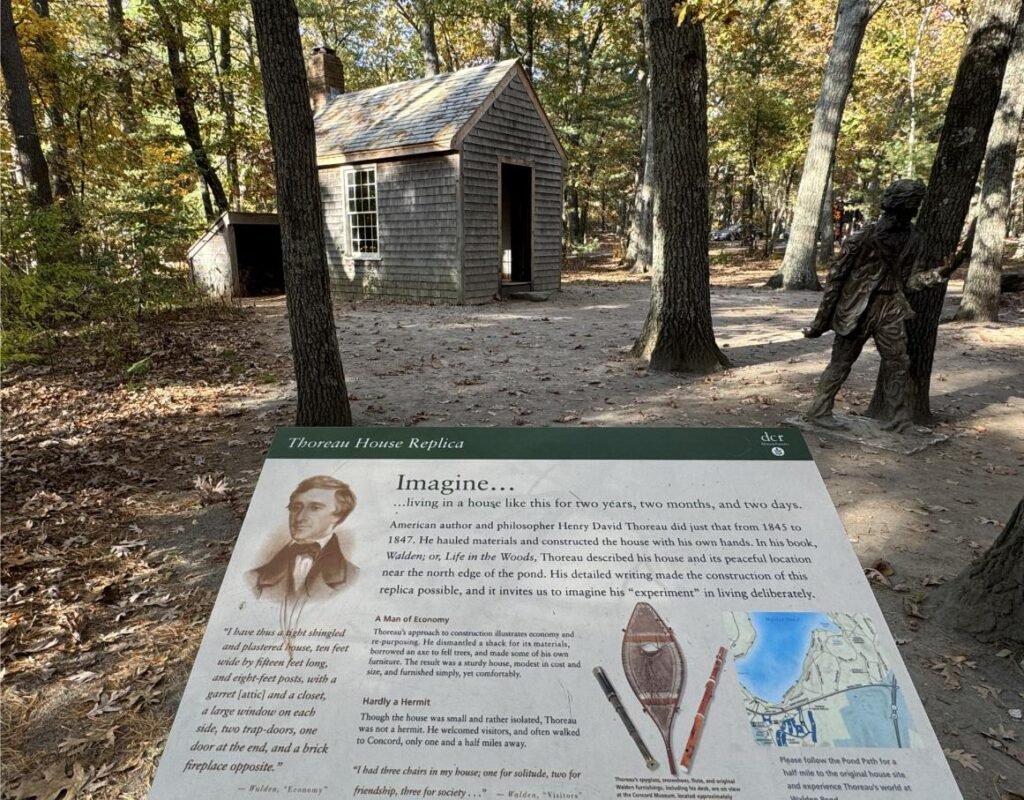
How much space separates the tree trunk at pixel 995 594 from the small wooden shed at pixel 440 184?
12.6 m

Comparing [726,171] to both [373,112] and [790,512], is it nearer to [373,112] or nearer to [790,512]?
[373,112]

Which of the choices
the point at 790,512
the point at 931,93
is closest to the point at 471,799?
the point at 790,512

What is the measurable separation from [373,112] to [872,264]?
1506cm

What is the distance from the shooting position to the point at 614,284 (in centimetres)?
1962

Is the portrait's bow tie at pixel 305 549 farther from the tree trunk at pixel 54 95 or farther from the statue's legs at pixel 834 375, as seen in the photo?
the tree trunk at pixel 54 95

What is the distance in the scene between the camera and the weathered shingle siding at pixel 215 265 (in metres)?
16.0

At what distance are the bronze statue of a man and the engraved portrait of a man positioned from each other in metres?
4.62

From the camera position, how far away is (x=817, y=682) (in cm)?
155

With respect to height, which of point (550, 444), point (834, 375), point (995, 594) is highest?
point (550, 444)

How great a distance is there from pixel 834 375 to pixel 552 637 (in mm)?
4881

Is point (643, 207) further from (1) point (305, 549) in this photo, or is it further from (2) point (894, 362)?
(1) point (305, 549)

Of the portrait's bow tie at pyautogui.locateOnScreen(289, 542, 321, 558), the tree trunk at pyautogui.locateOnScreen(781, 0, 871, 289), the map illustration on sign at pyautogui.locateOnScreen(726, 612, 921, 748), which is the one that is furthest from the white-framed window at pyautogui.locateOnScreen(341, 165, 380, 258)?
the map illustration on sign at pyautogui.locateOnScreen(726, 612, 921, 748)

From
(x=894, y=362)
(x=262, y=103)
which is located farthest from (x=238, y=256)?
(x=894, y=362)

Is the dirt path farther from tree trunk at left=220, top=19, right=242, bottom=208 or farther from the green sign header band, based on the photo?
tree trunk at left=220, top=19, right=242, bottom=208
